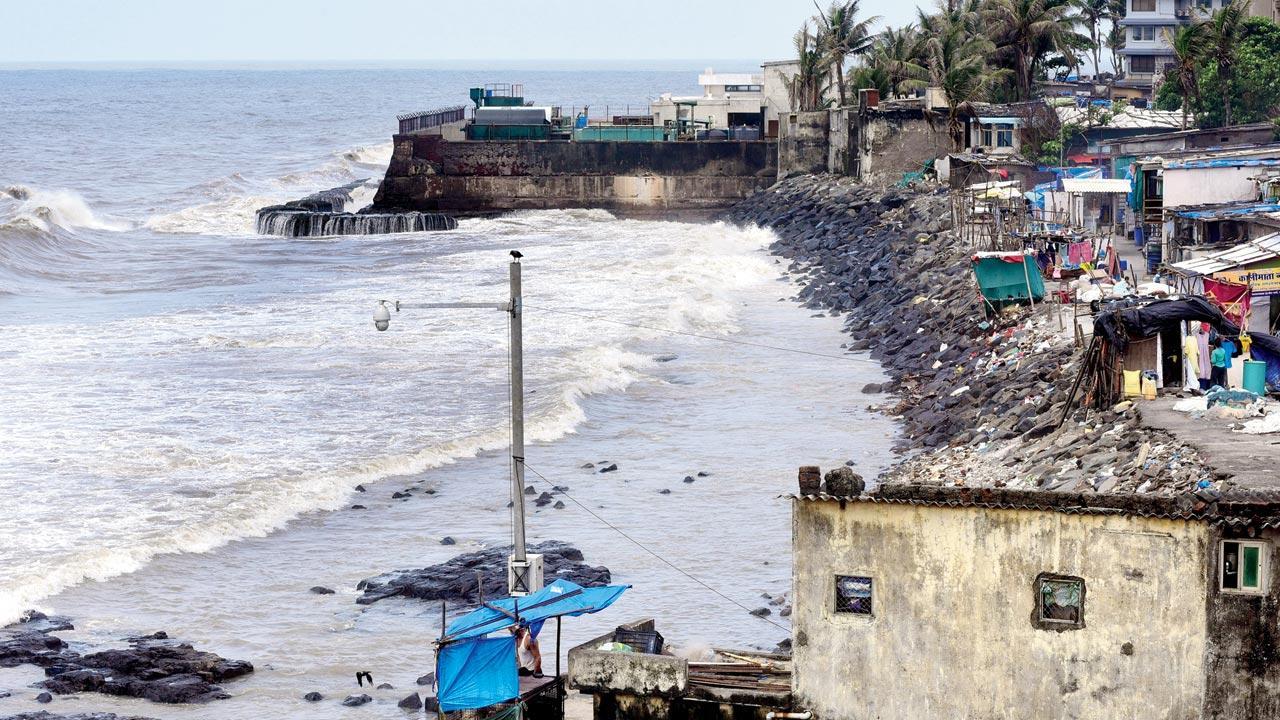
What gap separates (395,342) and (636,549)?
59.8ft

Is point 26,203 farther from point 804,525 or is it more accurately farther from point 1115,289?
point 804,525

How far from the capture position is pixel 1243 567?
1202 centimetres

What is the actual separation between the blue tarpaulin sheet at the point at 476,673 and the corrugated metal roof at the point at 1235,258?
15.9 metres

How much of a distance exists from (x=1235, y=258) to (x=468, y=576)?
43.5ft

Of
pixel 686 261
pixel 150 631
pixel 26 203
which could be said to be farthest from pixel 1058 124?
pixel 26 203

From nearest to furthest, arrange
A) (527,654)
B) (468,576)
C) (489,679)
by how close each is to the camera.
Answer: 1. (489,679)
2. (527,654)
3. (468,576)

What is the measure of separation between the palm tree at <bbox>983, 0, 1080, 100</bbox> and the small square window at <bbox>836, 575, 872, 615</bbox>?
54190 millimetres

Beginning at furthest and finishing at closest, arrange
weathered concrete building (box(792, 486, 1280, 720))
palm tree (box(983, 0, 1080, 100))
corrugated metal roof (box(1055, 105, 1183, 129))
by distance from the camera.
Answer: palm tree (box(983, 0, 1080, 100)) → corrugated metal roof (box(1055, 105, 1183, 129)) → weathered concrete building (box(792, 486, 1280, 720))

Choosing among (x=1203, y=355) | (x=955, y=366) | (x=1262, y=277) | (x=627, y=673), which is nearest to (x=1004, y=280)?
(x=955, y=366)

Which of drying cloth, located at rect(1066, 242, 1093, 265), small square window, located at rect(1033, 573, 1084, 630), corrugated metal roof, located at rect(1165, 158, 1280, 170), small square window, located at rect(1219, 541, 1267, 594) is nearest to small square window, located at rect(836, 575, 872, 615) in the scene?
small square window, located at rect(1033, 573, 1084, 630)

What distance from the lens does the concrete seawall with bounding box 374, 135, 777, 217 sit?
227ft

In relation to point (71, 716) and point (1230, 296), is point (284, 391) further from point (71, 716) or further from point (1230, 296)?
point (1230, 296)

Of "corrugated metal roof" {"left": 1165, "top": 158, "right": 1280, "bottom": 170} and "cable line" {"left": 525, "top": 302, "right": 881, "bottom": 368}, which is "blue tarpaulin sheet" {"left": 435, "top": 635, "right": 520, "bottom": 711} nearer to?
"cable line" {"left": 525, "top": 302, "right": 881, "bottom": 368}

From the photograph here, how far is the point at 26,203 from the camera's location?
259ft
